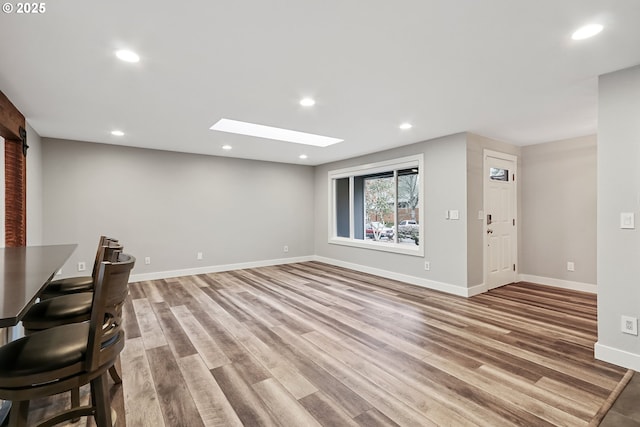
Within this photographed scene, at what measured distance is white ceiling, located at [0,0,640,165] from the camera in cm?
179

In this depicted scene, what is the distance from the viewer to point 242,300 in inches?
170

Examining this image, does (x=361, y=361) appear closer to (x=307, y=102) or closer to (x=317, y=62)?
(x=317, y=62)

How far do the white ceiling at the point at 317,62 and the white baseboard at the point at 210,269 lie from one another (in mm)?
2698

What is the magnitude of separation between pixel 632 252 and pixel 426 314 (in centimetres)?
196

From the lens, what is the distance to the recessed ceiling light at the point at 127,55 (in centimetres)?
222

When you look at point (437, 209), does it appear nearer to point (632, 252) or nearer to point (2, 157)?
point (632, 252)

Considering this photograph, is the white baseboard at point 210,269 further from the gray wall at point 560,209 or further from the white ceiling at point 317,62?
the gray wall at point 560,209

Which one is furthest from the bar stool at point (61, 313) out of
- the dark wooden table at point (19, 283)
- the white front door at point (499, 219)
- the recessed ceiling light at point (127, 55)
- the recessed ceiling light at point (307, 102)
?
the white front door at point (499, 219)

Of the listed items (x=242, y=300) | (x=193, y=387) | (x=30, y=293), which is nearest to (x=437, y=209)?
(x=242, y=300)

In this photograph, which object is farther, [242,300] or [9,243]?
[242,300]

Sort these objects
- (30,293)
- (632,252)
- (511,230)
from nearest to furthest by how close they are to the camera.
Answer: (30,293), (632,252), (511,230)

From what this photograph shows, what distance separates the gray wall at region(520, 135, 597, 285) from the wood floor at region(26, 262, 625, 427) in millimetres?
672

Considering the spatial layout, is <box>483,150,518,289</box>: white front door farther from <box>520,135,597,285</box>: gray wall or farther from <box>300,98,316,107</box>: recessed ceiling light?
<box>300,98,316,107</box>: recessed ceiling light

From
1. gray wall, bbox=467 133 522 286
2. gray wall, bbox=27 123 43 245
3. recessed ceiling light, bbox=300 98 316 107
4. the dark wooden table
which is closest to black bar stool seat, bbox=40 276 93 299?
the dark wooden table
